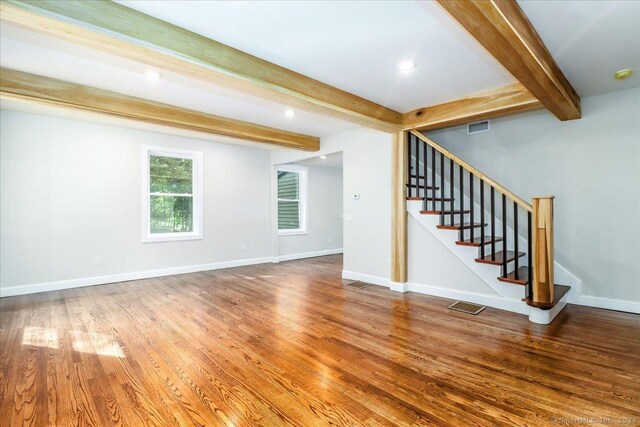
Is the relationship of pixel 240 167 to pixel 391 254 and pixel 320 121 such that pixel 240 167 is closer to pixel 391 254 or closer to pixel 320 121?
pixel 320 121

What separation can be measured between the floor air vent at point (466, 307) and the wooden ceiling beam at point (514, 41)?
238 cm

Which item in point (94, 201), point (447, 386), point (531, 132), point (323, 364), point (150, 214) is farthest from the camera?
point (150, 214)

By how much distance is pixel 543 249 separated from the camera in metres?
3.17

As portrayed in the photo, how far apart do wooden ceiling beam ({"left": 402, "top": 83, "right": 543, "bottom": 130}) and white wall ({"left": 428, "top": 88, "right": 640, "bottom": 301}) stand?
798 mm

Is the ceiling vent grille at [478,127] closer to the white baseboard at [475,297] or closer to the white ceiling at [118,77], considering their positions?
the white ceiling at [118,77]

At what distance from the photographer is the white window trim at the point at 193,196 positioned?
5.41 metres

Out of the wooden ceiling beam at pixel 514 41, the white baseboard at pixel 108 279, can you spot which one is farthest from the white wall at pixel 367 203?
the white baseboard at pixel 108 279

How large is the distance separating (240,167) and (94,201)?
2685 mm

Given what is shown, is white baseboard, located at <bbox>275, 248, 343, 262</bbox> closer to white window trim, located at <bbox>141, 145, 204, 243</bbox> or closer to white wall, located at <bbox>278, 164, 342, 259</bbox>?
white wall, located at <bbox>278, 164, 342, 259</bbox>

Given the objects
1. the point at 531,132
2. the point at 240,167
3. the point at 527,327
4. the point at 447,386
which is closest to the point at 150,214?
the point at 240,167

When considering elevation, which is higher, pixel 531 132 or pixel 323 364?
pixel 531 132

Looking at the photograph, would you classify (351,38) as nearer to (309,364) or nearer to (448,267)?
(309,364)

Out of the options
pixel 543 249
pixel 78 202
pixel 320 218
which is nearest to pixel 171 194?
pixel 78 202

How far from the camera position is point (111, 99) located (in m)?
3.62
